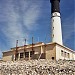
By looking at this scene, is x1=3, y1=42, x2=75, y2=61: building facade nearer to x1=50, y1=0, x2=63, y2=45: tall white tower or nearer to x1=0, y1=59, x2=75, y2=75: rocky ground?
x1=50, y1=0, x2=63, y2=45: tall white tower

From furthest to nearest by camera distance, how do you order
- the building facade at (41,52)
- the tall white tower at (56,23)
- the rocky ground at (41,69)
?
the tall white tower at (56,23)
the building facade at (41,52)
the rocky ground at (41,69)

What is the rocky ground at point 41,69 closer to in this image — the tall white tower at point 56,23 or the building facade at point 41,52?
the building facade at point 41,52

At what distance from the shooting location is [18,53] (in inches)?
1725

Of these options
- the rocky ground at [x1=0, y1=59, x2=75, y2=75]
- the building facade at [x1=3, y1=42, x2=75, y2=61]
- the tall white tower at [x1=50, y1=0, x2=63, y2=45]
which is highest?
the tall white tower at [x1=50, y1=0, x2=63, y2=45]

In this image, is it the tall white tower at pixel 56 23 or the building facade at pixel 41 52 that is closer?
the building facade at pixel 41 52

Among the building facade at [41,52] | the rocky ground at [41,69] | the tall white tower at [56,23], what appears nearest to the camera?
the rocky ground at [41,69]

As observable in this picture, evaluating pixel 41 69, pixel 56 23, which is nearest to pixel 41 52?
pixel 56 23

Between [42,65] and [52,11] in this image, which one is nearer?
[42,65]

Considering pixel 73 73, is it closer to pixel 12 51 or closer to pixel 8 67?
pixel 8 67

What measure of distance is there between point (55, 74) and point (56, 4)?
26.1 meters

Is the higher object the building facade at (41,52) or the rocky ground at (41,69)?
the building facade at (41,52)

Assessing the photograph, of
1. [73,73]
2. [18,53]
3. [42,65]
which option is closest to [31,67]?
Answer: [42,65]

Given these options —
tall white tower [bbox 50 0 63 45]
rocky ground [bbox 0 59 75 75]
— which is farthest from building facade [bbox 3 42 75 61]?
rocky ground [bbox 0 59 75 75]

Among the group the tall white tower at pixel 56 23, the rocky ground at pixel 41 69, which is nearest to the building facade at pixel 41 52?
the tall white tower at pixel 56 23
